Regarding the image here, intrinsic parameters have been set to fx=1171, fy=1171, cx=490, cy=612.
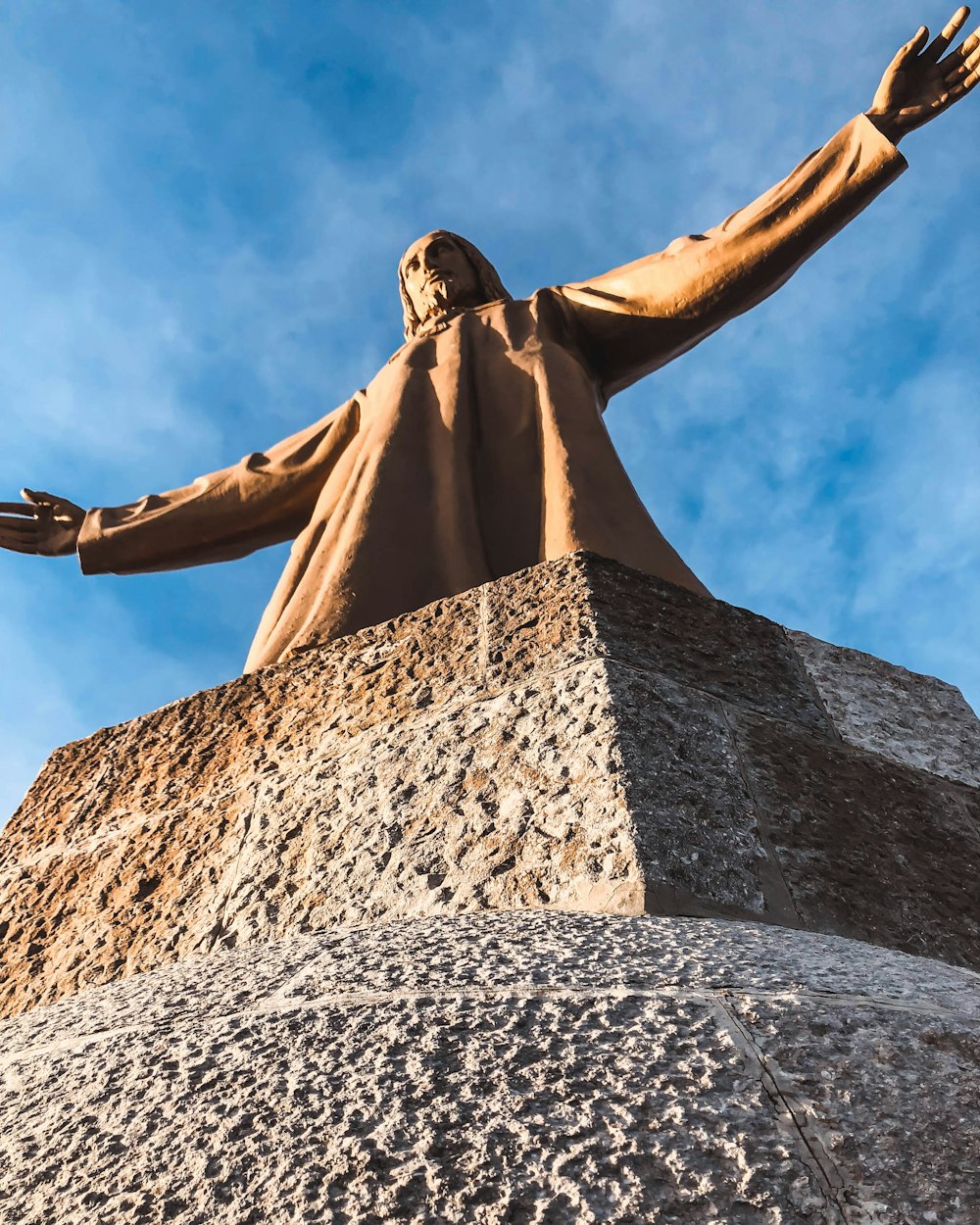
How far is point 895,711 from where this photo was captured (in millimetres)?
2244

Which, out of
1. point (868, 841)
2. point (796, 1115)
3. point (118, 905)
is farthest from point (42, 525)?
point (796, 1115)

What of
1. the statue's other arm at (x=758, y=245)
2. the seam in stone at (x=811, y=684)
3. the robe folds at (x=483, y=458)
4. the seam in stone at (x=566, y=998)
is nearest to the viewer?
the seam in stone at (x=566, y=998)

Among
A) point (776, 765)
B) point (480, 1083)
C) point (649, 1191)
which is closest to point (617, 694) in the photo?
point (776, 765)

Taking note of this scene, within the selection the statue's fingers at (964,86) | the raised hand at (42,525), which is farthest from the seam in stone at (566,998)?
the raised hand at (42,525)

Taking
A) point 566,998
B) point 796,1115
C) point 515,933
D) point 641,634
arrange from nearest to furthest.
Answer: point 796,1115
point 566,998
point 515,933
point 641,634

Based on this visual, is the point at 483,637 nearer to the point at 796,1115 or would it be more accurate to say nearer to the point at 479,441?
the point at 796,1115

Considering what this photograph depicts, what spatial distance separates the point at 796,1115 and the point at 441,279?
3.52m

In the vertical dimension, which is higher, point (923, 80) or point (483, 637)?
point (923, 80)

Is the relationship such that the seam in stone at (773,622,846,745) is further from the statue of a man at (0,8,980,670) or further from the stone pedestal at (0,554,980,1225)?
the statue of a man at (0,8,980,670)

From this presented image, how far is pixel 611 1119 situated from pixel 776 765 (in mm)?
945

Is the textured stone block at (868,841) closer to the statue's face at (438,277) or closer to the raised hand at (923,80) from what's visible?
the raised hand at (923,80)

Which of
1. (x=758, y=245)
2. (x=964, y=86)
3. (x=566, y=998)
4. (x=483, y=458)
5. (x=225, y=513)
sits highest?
(x=964, y=86)

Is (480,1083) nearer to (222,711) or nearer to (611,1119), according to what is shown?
(611,1119)

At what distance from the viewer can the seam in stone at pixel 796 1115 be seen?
35.0 inches
